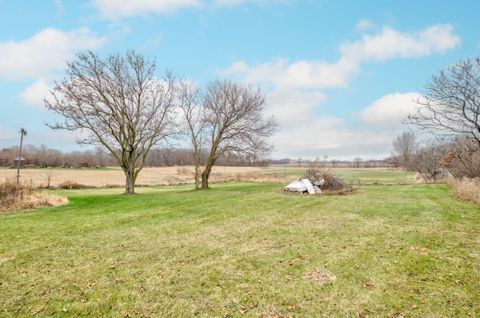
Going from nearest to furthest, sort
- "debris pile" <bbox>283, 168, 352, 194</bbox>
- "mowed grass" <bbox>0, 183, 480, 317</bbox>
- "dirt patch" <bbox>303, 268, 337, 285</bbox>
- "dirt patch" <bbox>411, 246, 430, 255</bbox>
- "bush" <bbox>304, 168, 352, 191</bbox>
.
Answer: "mowed grass" <bbox>0, 183, 480, 317</bbox> < "dirt patch" <bbox>303, 268, 337, 285</bbox> < "dirt patch" <bbox>411, 246, 430, 255</bbox> < "debris pile" <bbox>283, 168, 352, 194</bbox> < "bush" <bbox>304, 168, 352, 191</bbox>

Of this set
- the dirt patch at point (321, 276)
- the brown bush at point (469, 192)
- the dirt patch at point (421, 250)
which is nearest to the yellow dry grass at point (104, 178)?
the brown bush at point (469, 192)

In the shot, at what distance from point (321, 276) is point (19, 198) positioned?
1344cm

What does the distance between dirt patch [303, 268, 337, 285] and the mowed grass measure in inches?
2.3

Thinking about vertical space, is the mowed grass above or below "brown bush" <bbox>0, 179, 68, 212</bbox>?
below

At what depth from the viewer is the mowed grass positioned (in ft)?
12.9

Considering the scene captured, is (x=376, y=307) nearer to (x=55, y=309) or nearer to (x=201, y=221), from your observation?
(x=55, y=309)

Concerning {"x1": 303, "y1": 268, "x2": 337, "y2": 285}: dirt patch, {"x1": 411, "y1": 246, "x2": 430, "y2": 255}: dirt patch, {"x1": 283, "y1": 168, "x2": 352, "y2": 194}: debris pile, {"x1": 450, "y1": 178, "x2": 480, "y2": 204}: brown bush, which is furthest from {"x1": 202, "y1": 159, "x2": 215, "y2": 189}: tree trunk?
{"x1": 303, "y1": 268, "x2": 337, "y2": 285}: dirt patch

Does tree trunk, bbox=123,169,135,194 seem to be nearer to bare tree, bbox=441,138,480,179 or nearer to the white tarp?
the white tarp

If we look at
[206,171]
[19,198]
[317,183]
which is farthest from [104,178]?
[317,183]

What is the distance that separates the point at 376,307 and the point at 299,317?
3.42 feet

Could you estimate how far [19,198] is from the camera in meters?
12.9

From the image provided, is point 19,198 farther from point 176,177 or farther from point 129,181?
point 176,177

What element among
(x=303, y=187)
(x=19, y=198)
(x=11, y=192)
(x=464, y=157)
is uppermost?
(x=464, y=157)

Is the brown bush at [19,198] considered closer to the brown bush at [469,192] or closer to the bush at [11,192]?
the bush at [11,192]
